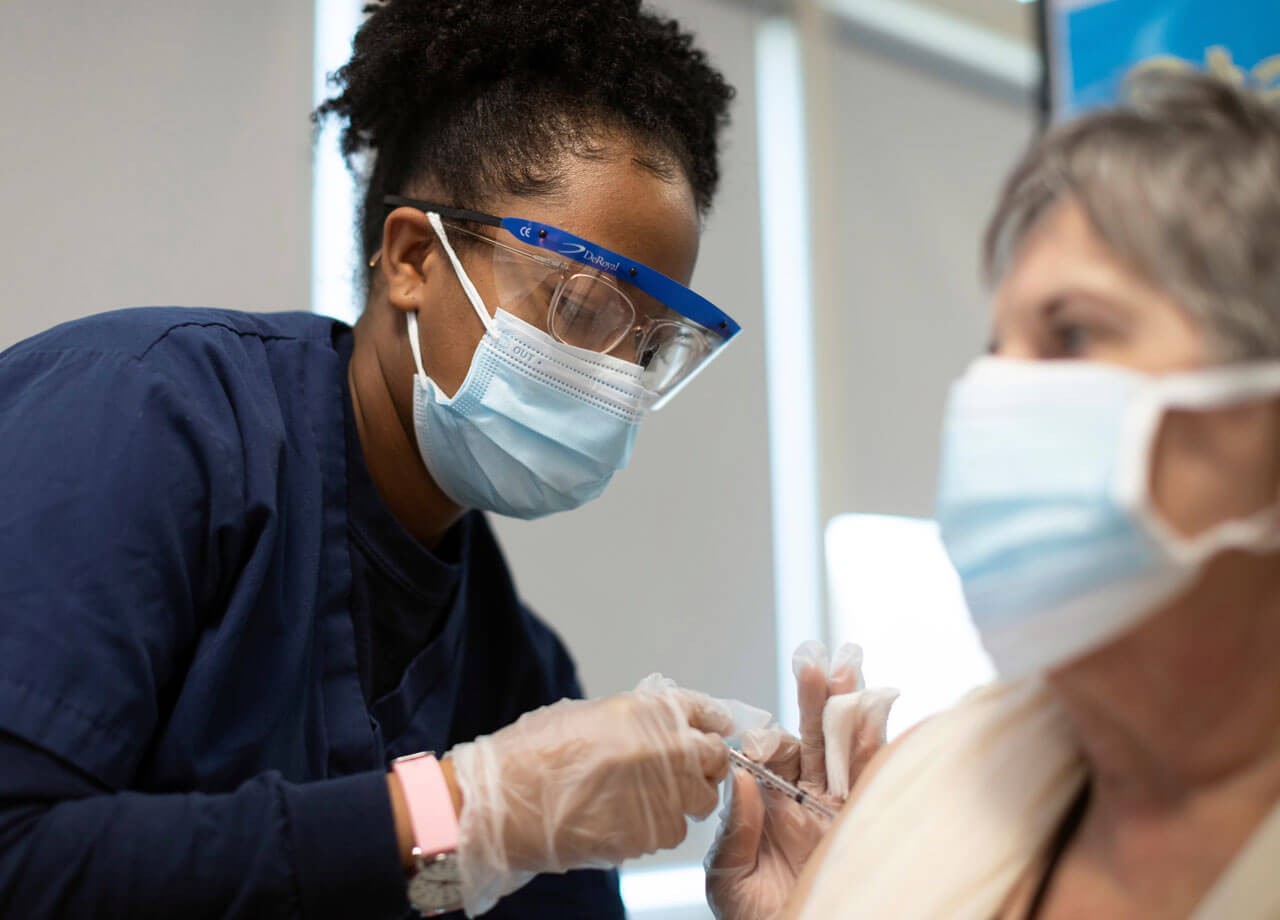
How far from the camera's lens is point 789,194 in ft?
9.01

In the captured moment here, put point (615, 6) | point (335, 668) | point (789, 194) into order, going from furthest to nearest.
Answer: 1. point (789, 194)
2. point (615, 6)
3. point (335, 668)

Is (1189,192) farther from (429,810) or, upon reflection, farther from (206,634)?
(206,634)

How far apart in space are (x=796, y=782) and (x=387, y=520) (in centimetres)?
61

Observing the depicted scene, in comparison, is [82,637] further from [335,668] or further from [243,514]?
[335,668]

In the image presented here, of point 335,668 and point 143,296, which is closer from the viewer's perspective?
point 335,668

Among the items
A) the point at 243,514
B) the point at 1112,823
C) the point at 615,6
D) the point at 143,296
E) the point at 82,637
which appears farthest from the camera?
the point at 143,296

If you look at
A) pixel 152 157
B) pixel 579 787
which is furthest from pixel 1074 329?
pixel 152 157

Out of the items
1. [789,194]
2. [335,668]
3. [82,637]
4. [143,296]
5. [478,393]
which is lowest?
[335,668]

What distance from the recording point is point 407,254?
4.55ft

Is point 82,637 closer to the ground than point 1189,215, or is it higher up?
closer to the ground

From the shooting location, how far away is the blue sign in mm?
2146

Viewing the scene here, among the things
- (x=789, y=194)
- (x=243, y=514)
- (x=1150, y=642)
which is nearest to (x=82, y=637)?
(x=243, y=514)

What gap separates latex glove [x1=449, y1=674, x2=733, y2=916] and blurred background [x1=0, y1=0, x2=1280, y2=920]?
841mm

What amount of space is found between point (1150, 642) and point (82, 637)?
90 centimetres
